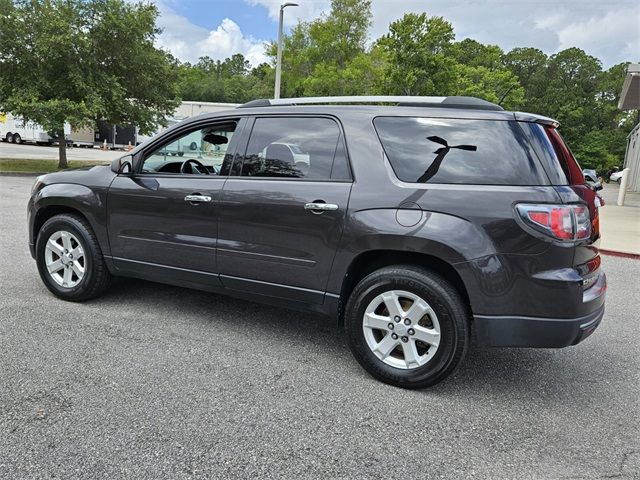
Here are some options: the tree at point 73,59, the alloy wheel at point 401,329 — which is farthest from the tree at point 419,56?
the alloy wheel at point 401,329

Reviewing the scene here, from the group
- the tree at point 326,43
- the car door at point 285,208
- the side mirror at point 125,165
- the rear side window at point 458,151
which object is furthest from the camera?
the tree at point 326,43

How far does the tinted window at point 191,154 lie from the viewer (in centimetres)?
→ 404

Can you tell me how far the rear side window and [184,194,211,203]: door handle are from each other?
1.38m

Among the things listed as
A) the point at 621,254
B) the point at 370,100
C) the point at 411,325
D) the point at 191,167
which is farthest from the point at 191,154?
the point at 621,254

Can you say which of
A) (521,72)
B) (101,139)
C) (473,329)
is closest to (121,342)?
(473,329)

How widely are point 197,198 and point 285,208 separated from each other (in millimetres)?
790

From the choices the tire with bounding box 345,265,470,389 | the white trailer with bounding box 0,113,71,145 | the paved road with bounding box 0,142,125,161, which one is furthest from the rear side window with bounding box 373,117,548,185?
the white trailer with bounding box 0,113,71,145

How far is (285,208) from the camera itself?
3.48 metres

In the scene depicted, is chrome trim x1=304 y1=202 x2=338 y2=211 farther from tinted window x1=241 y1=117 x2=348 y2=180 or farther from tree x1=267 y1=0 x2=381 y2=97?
tree x1=267 y1=0 x2=381 y2=97

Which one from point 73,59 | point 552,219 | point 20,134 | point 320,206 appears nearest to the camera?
point 552,219

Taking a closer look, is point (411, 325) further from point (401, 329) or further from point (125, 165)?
point (125, 165)

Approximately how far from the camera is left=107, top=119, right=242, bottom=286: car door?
3871 millimetres

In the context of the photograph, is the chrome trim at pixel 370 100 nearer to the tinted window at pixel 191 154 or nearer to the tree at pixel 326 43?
the tinted window at pixel 191 154

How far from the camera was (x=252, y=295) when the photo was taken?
379 cm
